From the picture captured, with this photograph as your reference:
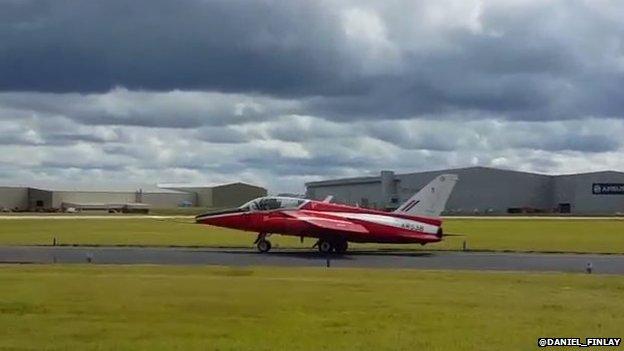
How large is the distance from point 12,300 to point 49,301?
949 millimetres

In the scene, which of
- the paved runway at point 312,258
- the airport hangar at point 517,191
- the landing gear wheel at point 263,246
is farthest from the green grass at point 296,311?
the airport hangar at point 517,191

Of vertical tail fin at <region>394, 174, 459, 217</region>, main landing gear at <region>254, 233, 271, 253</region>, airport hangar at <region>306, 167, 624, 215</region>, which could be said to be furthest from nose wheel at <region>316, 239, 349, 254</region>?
airport hangar at <region>306, 167, 624, 215</region>

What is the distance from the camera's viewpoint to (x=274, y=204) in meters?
45.2

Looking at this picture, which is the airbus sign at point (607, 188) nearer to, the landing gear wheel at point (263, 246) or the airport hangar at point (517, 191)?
the airport hangar at point (517, 191)

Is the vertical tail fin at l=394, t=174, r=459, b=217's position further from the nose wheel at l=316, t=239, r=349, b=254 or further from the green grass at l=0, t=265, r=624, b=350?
the green grass at l=0, t=265, r=624, b=350

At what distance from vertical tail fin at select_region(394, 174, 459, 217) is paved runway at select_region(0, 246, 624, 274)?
225 centimetres

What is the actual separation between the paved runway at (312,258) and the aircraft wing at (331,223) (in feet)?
4.37

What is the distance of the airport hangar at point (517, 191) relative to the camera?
151 metres

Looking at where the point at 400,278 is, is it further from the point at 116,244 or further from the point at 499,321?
the point at 116,244

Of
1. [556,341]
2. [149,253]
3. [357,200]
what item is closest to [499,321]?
[556,341]

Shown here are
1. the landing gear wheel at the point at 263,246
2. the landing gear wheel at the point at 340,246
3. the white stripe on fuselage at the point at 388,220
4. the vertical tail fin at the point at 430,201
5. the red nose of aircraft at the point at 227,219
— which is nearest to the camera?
the landing gear wheel at the point at 263,246

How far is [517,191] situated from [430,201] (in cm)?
11558

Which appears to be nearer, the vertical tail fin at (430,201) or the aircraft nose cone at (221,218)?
the aircraft nose cone at (221,218)

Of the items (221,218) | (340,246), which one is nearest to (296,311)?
(340,246)
